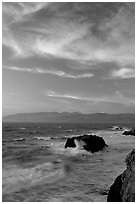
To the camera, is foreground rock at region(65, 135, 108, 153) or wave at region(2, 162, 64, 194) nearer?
wave at region(2, 162, 64, 194)

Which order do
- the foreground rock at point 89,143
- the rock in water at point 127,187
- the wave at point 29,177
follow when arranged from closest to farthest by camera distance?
the rock in water at point 127,187, the wave at point 29,177, the foreground rock at point 89,143

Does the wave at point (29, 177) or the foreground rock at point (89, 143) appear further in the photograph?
the foreground rock at point (89, 143)

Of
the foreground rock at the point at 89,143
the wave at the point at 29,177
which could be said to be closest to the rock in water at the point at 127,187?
the wave at the point at 29,177

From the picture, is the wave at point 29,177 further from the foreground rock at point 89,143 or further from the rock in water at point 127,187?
the foreground rock at point 89,143

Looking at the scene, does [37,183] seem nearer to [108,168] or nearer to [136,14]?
[108,168]

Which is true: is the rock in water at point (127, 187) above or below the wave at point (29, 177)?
above

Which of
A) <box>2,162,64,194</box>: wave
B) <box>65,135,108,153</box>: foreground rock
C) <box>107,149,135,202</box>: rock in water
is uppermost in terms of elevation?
<box>107,149,135,202</box>: rock in water

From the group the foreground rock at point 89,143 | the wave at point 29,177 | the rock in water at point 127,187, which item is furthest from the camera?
the foreground rock at point 89,143

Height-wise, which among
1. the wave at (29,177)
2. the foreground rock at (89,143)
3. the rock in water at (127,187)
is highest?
the rock in water at (127,187)

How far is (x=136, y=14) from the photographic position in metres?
5.90

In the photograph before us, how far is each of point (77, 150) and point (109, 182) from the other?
12771 mm

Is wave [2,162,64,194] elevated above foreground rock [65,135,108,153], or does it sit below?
below

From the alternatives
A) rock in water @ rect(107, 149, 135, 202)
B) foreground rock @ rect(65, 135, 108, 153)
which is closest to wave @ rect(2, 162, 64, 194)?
rock in water @ rect(107, 149, 135, 202)

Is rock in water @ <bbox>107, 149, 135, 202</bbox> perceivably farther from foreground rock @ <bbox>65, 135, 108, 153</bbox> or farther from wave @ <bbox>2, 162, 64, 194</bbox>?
foreground rock @ <bbox>65, 135, 108, 153</bbox>
